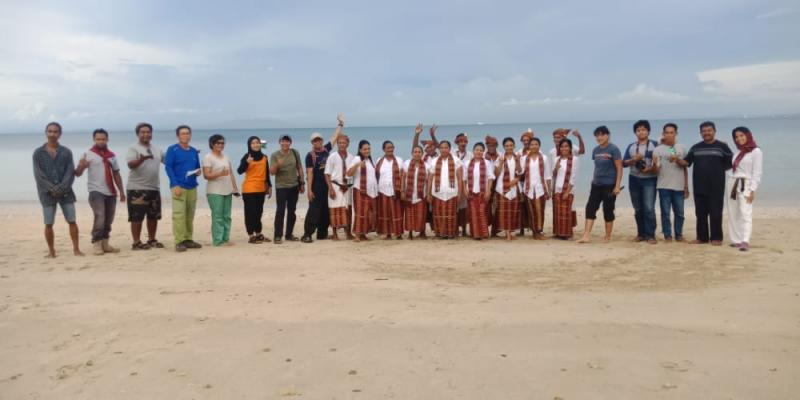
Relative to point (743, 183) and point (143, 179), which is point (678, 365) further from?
point (143, 179)

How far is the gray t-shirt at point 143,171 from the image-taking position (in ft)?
23.0

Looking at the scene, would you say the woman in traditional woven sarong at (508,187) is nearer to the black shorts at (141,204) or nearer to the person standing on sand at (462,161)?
the person standing on sand at (462,161)

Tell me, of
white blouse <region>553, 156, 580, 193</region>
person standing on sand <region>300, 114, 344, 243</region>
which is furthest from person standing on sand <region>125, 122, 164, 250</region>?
white blouse <region>553, 156, 580, 193</region>

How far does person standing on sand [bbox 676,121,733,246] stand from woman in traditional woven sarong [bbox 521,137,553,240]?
1.60 meters

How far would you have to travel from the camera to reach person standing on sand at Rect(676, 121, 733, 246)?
22.9 feet

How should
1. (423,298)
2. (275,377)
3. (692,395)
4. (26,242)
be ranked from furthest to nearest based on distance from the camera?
(26,242), (423,298), (275,377), (692,395)

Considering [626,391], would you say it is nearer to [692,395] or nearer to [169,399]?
[692,395]

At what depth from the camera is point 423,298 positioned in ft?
15.5

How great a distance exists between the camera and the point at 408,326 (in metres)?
3.99

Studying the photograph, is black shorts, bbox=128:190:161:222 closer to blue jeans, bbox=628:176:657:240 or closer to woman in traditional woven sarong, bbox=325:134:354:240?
woman in traditional woven sarong, bbox=325:134:354:240

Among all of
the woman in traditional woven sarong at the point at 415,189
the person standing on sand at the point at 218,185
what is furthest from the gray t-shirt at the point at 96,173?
the woman in traditional woven sarong at the point at 415,189

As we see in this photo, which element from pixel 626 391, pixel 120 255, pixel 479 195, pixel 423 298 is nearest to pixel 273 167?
pixel 120 255

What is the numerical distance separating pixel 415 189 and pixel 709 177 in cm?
362

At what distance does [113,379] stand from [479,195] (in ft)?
17.1
